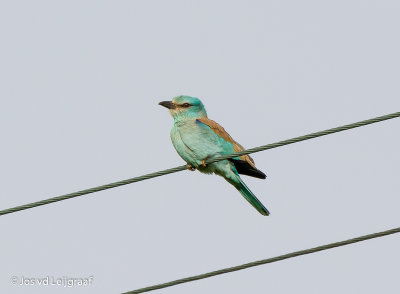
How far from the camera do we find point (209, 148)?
11156 millimetres

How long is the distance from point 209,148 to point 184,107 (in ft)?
2.73

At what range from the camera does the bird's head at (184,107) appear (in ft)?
38.5

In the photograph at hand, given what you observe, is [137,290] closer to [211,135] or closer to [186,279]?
[186,279]

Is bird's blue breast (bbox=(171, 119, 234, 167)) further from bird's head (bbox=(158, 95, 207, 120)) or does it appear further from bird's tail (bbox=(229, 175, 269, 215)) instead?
bird's tail (bbox=(229, 175, 269, 215))

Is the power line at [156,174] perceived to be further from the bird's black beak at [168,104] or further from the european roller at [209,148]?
the bird's black beak at [168,104]

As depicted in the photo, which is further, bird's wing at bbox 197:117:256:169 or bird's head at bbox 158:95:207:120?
bird's head at bbox 158:95:207:120

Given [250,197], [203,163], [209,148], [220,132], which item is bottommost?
[250,197]

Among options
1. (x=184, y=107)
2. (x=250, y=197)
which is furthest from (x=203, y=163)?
(x=184, y=107)

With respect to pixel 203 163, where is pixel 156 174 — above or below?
below

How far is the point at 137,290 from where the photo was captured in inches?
328

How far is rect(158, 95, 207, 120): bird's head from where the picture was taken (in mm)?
11750

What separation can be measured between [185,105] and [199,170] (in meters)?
0.92

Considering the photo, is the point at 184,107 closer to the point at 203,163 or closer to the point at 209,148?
the point at 209,148

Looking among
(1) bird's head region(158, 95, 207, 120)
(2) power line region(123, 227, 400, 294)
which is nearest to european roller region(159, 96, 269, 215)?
(1) bird's head region(158, 95, 207, 120)
